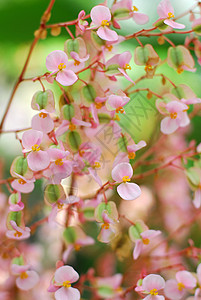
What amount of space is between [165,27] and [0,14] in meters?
0.66

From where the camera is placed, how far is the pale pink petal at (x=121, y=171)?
330 millimetres

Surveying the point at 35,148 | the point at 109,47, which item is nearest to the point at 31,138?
the point at 35,148

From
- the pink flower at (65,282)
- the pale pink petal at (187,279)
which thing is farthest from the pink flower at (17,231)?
the pale pink petal at (187,279)

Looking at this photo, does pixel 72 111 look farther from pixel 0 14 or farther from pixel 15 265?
pixel 0 14

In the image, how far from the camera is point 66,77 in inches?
13.1

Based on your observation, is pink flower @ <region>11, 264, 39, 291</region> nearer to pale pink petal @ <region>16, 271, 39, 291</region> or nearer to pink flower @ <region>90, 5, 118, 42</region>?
pale pink petal @ <region>16, 271, 39, 291</region>

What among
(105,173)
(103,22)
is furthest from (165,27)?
(105,173)

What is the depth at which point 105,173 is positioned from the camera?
0.44m

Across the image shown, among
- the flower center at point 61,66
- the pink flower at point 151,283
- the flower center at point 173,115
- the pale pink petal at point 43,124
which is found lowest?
the pink flower at point 151,283

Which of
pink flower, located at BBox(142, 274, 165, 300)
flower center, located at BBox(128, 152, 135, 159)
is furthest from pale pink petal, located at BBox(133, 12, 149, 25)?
pink flower, located at BBox(142, 274, 165, 300)

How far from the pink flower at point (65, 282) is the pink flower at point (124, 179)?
79mm

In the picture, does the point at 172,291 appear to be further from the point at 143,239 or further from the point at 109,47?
the point at 109,47

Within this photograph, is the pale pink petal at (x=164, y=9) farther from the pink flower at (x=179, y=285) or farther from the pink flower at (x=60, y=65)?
the pink flower at (x=179, y=285)

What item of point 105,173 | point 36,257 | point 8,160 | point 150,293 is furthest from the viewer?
point 8,160
